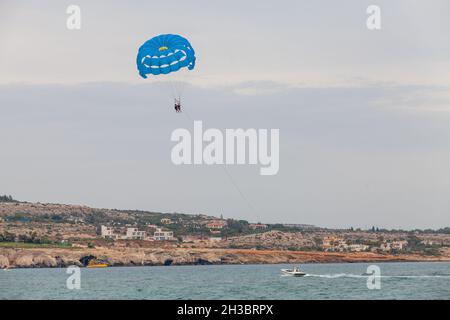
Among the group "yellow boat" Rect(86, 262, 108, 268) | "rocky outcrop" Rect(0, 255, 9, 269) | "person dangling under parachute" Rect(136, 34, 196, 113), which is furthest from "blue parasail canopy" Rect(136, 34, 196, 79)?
"yellow boat" Rect(86, 262, 108, 268)

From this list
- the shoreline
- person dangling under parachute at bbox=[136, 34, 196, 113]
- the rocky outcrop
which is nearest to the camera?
person dangling under parachute at bbox=[136, 34, 196, 113]

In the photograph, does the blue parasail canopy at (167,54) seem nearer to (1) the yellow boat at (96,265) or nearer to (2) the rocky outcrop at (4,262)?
(2) the rocky outcrop at (4,262)

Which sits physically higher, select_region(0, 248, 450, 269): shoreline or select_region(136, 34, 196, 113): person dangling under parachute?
select_region(136, 34, 196, 113): person dangling under parachute

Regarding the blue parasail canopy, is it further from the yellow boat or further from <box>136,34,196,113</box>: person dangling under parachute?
the yellow boat

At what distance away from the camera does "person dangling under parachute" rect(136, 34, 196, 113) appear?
6188 centimetres

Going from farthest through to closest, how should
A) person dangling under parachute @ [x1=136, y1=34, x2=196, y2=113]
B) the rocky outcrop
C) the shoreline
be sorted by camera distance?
the shoreline, the rocky outcrop, person dangling under parachute @ [x1=136, y1=34, x2=196, y2=113]

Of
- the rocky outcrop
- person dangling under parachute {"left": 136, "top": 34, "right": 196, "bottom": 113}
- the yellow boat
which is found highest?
person dangling under parachute {"left": 136, "top": 34, "right": 196, "bottom": 113}

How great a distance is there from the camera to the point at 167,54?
62.1 m

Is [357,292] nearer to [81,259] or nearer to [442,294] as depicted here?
[442,294]

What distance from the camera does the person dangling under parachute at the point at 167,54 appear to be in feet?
203
